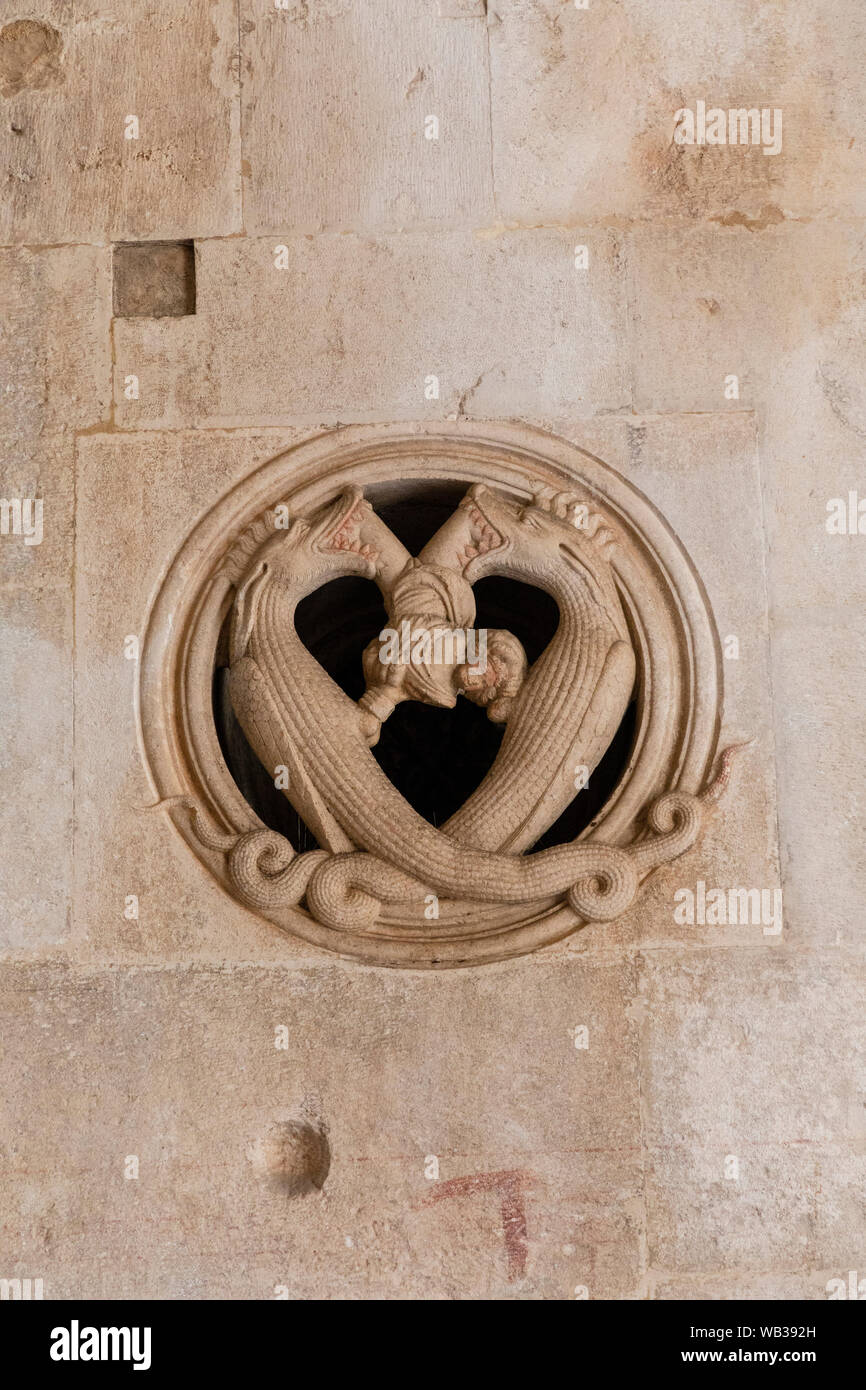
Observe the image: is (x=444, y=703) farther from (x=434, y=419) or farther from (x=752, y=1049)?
(x=752, y=1049)

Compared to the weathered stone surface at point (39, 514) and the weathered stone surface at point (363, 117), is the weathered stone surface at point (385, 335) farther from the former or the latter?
the weathered stone surface at point (39, 514)

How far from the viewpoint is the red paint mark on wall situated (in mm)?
4438

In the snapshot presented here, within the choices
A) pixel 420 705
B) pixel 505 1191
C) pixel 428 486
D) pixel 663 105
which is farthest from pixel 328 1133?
pixel 663 105

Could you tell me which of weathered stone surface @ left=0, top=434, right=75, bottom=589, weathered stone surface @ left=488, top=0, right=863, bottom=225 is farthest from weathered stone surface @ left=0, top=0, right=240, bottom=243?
weathered stone surface @ left=488, top=0, right=863, bottom=225

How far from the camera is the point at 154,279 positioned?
5.04 meters

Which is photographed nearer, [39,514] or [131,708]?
[131,708]

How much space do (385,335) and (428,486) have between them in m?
0.54

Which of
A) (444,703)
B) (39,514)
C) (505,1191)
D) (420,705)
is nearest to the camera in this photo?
(505,1191)

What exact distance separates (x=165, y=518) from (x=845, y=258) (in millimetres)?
Result: 2516

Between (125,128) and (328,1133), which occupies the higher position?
(125,128)

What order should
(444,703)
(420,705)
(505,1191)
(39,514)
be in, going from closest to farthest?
(505,1191) < (444,703) < (39,514) < (420,705)

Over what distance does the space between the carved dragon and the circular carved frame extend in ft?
0.26

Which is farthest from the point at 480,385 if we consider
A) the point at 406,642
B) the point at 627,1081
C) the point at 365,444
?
the point at 627,1081

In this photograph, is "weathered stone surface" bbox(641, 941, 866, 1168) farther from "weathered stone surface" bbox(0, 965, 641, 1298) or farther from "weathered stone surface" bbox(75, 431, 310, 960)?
"weathered stone surface" bbox(75, 431, 310, 960)
